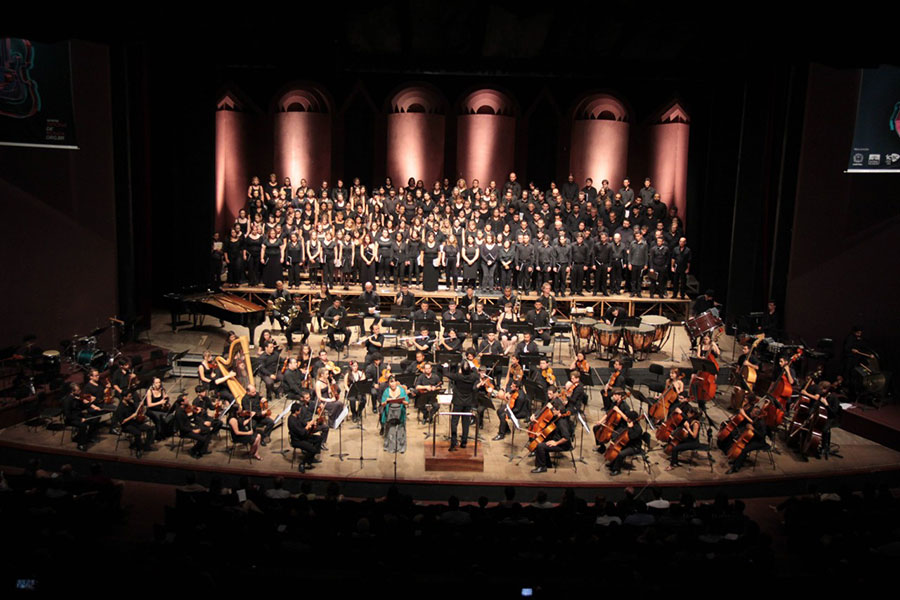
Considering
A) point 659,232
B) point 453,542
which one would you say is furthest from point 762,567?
point 659,232

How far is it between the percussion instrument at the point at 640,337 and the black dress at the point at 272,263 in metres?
8.09

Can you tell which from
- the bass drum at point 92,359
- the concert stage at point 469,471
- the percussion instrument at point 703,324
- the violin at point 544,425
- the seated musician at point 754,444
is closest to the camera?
the concert stage at point 469,471

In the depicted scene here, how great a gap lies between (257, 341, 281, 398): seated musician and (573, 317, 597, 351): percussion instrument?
5859mm

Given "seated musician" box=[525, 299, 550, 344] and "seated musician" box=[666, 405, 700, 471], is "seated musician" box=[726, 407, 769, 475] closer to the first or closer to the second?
"seated musician" box=[666, 405, 700, 471]

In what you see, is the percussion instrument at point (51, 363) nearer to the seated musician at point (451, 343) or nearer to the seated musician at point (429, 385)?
the seated musician at point (429, 385)

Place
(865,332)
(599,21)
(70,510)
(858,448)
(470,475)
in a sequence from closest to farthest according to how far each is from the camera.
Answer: (70,510), (470,475), (858,448), (865,332), (599,21)

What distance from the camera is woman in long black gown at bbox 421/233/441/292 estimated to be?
60.4ft

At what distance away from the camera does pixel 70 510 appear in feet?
29.4

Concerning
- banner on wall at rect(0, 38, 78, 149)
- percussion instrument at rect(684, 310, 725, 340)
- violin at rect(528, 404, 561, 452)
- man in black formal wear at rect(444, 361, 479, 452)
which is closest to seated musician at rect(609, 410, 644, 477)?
violin at rect(528, 404, 561, 452)

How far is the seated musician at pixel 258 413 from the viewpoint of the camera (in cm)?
1212

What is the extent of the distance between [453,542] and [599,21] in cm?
1511

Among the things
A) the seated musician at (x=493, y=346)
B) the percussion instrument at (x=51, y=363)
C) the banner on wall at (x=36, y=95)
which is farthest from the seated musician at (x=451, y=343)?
the banner on wall at (x=36, y=95)

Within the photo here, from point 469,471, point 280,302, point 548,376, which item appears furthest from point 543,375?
point 280,302

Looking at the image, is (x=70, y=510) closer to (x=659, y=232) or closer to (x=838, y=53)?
(x=838, y=53)
